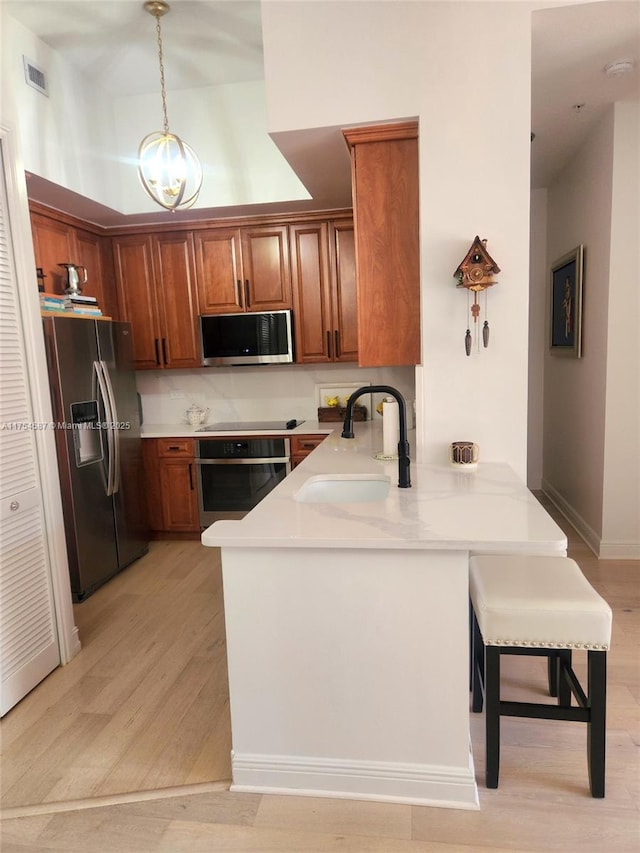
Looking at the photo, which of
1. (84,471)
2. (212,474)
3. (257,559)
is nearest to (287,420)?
(212,474)

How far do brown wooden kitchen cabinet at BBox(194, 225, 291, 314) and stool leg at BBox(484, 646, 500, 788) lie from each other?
2.98 metres

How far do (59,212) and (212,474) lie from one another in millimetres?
2008

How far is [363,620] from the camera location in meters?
1.70

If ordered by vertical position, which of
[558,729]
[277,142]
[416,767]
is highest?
[277,142]

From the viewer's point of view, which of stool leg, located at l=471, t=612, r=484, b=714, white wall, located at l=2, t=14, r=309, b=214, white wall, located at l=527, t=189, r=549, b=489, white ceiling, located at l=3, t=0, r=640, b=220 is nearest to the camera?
stool leg, located at l=471, t=612, r=484, b=714

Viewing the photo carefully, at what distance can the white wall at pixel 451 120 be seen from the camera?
221 cm

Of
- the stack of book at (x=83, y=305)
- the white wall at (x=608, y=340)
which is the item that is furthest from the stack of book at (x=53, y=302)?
the white wall at (x=608, y=340)

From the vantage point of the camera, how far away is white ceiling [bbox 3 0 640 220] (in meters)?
2.23

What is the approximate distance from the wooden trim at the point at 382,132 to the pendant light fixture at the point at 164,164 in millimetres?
794

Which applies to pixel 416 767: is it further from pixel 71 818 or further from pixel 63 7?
pixel 63 7

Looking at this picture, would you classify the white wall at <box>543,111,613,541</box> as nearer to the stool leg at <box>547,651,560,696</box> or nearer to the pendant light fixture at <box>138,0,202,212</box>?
the stool leg at <box>547,651,560,696</box>

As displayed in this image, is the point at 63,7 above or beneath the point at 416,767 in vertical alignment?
above

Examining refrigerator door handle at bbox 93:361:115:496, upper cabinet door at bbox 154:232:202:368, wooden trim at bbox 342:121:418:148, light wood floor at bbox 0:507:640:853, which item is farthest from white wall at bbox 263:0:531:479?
upper cabinet door at bbox 154:232:202:368

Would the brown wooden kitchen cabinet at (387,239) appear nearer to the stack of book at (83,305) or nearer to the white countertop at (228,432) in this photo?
the white countertop at (228,432)
